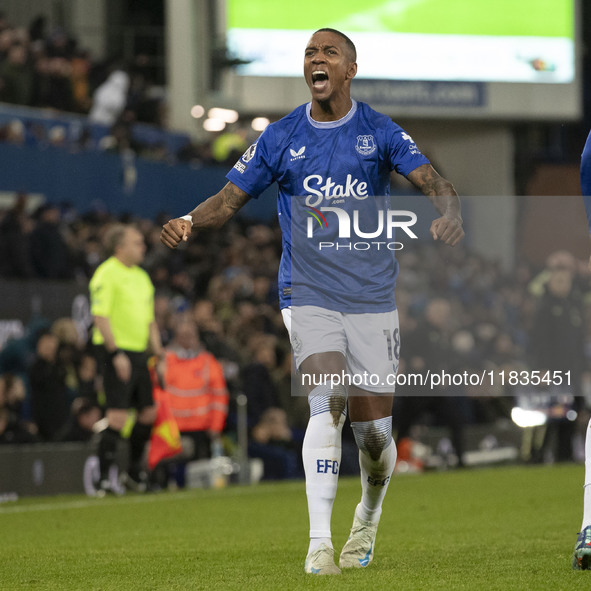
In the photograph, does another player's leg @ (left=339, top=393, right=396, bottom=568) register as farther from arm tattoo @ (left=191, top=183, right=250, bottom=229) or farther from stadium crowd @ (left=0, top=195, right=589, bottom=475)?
stadium crowd @ (left=0, top=195, right=589, bottom=475)

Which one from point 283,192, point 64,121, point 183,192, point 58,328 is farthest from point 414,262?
point 283,192

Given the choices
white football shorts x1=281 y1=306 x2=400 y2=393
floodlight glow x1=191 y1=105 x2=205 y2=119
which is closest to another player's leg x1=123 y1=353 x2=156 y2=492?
white football shorts x1=281 y1=306 x2=400 y2=393

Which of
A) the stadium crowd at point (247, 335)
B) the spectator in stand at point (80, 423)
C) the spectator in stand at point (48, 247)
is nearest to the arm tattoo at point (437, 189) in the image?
the stadium crowd at point (247, 335)

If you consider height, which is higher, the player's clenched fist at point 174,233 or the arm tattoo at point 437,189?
the arm tattoo at point 437,189

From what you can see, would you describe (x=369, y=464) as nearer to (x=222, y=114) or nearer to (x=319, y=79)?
(x=319, y=79)

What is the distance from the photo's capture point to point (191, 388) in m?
13.6

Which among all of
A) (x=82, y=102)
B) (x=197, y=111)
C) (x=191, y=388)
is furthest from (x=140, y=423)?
(x=82, y=102)

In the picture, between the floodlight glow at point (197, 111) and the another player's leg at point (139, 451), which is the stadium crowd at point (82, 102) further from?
the another player's leg at point (139, 451)

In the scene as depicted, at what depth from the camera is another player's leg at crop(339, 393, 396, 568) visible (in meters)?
5.98

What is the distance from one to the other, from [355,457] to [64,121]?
7.30 m

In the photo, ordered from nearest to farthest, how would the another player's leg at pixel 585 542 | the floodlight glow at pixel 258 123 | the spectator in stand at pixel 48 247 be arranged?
the another player's leg at pixel 585 542
the spectator in stand at pixel 48 247
the floodlight glow at pixel 258 123

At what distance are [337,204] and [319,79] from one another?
0.55m

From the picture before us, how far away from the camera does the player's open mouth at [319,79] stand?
5902 mm

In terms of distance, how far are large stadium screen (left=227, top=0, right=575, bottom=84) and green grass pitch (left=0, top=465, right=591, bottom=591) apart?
12.6m
